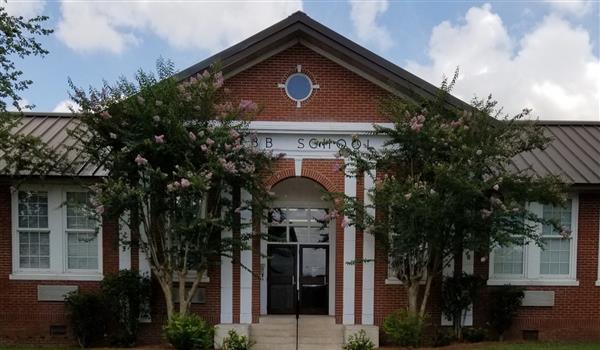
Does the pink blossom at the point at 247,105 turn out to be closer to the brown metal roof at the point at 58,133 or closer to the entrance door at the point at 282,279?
the brown metal roof at the point at 58,133

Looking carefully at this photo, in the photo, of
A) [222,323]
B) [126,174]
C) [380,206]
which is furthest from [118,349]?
[380,206]

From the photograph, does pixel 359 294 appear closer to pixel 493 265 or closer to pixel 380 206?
pixel 380 206

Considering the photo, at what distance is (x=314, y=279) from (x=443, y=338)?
3.69 metres

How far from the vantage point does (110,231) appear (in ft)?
41.5

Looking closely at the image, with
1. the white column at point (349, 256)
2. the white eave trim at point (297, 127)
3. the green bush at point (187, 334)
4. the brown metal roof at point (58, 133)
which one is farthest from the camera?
the brown metal roof at point (58, 133)

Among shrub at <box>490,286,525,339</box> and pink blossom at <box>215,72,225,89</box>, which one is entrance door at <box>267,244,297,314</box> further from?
shrub at <box>490,286,525,339</box>

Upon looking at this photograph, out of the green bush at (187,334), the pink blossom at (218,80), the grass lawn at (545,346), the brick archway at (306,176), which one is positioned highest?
the pink blossom at (218,80)

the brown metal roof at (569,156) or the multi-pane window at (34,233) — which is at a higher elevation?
the brown metal roof at (569,156)

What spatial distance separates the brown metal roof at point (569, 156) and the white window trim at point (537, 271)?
60 centimetres

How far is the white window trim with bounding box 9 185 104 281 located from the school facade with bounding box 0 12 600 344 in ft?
0.08

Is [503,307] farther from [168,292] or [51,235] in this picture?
[51,235]

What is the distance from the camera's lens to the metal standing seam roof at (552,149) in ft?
41.1

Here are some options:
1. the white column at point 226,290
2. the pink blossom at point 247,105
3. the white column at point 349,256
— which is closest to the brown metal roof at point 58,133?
the pink blossom at point 247,105

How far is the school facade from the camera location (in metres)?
12.2
